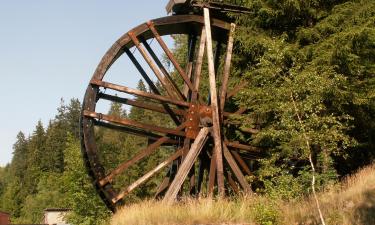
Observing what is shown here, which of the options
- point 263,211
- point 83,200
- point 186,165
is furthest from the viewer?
point 83,200

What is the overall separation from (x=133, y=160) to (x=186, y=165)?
1318 mm

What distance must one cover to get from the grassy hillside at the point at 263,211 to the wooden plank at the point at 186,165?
1148mm

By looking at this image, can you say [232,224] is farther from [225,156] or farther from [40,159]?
[40,159]

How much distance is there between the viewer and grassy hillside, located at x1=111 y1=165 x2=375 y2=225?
1017 centimetres

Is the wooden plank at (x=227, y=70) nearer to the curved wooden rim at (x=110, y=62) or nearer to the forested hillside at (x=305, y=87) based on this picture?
the forested hillside at (x=305, y=87)

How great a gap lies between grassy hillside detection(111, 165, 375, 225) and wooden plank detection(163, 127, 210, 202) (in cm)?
115

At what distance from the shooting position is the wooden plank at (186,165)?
12406mm

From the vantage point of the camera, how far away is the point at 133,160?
12.8 metres

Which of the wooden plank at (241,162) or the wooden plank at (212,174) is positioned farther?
the wooden plank at (241,162)

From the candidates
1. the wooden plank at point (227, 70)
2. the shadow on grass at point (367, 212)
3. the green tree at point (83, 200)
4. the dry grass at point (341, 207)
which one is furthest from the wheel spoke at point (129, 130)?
the green tree at point (83, 200)

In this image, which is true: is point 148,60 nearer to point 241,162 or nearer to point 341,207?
point 241,162

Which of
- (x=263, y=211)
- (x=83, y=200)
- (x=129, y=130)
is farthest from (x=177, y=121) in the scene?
(x=83, y=200)

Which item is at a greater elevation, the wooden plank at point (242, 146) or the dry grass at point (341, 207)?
the wooden plank at point (242, 146)

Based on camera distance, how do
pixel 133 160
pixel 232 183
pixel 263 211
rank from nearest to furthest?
pixel 263 211, pixel 133 160, pixel 232 183
